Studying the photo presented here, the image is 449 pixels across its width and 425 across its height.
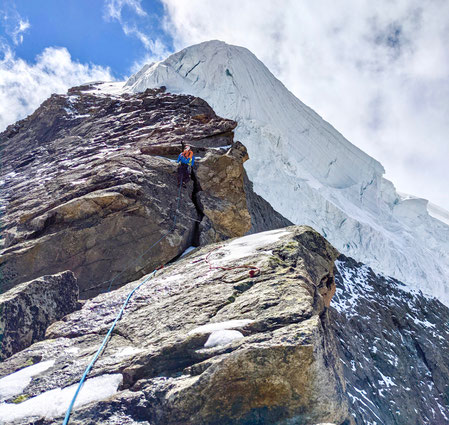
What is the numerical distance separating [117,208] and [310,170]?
1032 inches

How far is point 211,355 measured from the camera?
2996mm

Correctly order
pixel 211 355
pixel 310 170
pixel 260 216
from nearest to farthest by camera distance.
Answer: pixel 211 355 → pixel 260 216 → pixel 310 170

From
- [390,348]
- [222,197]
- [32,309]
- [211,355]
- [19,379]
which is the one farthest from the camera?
[390,348]

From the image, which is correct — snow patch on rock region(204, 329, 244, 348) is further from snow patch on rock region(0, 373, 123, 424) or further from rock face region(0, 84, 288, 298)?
rock face region(0, 84, 288, 298)

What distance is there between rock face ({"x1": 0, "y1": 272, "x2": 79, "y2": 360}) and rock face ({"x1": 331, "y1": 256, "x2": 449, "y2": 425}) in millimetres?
17561

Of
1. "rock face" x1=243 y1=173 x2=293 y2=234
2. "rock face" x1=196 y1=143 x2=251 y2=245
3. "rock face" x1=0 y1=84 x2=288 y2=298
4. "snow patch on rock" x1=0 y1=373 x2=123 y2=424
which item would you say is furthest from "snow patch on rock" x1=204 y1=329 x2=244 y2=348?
"rock face" x1=243 y1=173 x2=293 y2=234

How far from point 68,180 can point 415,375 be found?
2642 cm

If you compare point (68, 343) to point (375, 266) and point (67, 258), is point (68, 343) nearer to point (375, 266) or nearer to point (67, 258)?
point (67, 258)

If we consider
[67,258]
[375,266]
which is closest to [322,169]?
[375,266]

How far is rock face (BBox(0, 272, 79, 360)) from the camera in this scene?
419 centimetres

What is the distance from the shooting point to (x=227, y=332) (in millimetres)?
3170

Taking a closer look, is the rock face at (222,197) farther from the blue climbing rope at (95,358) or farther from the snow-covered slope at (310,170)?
the snow-covered slope at (310,170)

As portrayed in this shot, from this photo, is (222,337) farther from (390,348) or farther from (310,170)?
(310,170)

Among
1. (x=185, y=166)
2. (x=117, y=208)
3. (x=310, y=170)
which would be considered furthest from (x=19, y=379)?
(x=310, y=170)
